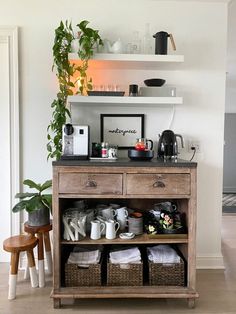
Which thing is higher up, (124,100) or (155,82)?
(155,82)

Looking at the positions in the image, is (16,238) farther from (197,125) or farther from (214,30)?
(214,30)

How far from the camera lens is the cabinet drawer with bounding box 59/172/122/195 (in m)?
1.79

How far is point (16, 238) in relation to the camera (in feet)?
6.70

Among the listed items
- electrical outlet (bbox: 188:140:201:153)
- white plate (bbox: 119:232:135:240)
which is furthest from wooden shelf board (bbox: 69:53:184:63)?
white plate (bbox: 119:232:135:240)

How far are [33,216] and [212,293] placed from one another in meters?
1.51

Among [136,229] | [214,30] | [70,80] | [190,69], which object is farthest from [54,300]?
[214,30]

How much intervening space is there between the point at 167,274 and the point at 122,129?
1.23 m

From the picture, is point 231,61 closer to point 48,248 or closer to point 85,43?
point 85,43

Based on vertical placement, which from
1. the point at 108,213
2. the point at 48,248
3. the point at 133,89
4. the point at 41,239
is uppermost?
the point at 133,89

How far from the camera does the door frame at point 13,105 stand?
2307 millimetres

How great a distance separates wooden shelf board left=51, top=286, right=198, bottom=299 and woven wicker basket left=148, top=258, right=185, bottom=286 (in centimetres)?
6

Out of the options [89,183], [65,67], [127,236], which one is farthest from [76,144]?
[127,236]

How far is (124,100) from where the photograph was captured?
215 cm

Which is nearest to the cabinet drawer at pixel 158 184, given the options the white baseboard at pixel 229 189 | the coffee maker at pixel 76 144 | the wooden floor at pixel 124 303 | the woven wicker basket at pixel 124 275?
the coffee maker at pixel 76 144
